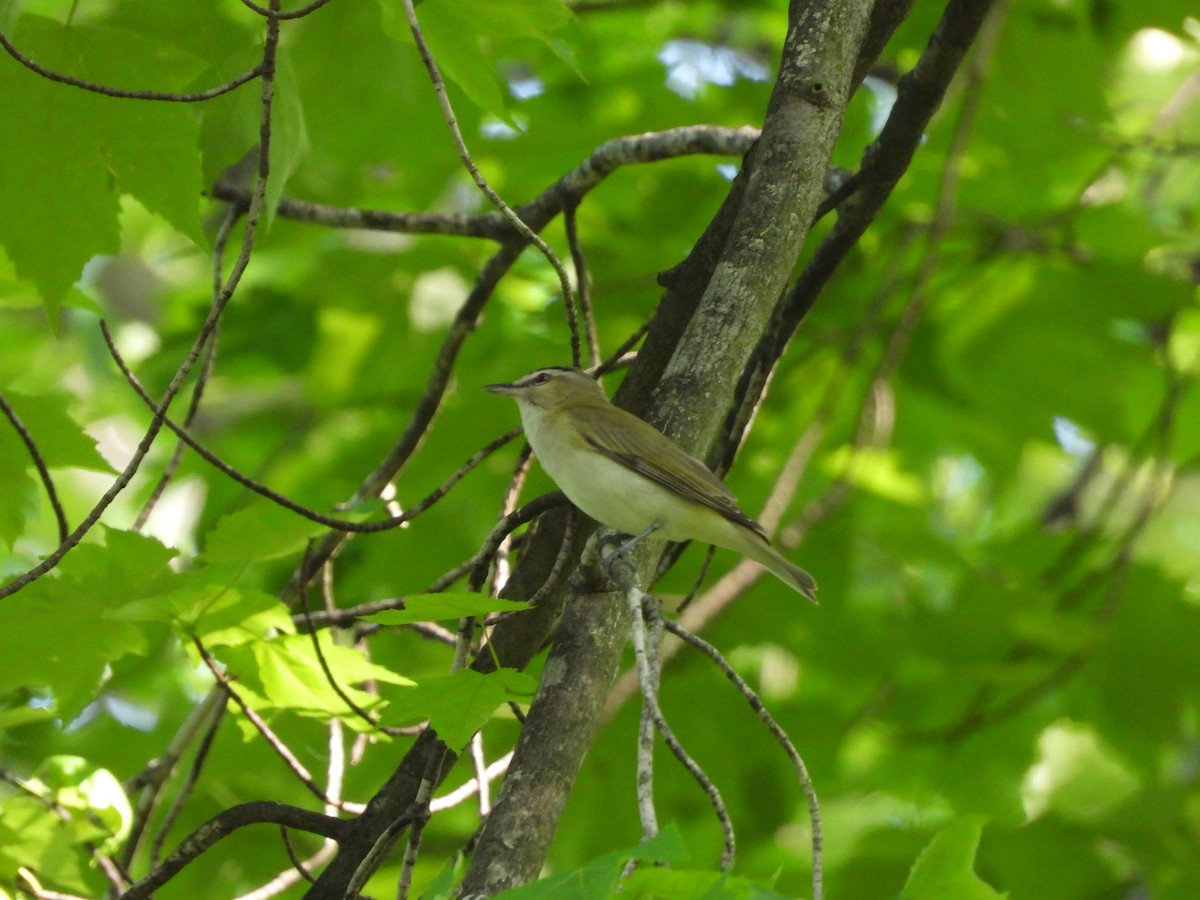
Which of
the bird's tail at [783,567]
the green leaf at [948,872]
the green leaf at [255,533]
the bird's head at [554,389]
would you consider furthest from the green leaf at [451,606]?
the bird's tail at [783,567]

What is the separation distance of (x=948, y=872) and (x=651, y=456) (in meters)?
1.04

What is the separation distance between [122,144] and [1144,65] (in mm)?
9554

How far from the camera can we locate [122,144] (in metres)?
2.63

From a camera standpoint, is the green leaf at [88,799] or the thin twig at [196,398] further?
the thin twig at [196,398]

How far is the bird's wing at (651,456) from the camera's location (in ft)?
7.66

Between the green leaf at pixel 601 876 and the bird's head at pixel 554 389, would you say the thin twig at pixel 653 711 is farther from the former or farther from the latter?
the bird's head at pixel 554 389

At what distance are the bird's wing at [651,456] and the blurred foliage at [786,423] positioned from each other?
839mm

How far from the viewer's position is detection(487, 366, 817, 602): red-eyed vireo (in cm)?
254

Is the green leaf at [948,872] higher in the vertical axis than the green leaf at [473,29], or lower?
lower

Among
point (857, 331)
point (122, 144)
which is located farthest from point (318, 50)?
point (857, 331)

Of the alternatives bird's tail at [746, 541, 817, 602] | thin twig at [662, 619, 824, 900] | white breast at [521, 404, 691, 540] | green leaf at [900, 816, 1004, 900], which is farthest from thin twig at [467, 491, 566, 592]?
green leaf at [900, 816, 1004, 900]

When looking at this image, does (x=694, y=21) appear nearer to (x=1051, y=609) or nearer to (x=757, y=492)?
(x=757, y=492)

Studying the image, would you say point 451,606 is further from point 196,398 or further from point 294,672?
point 196,398

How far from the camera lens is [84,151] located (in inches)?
104
